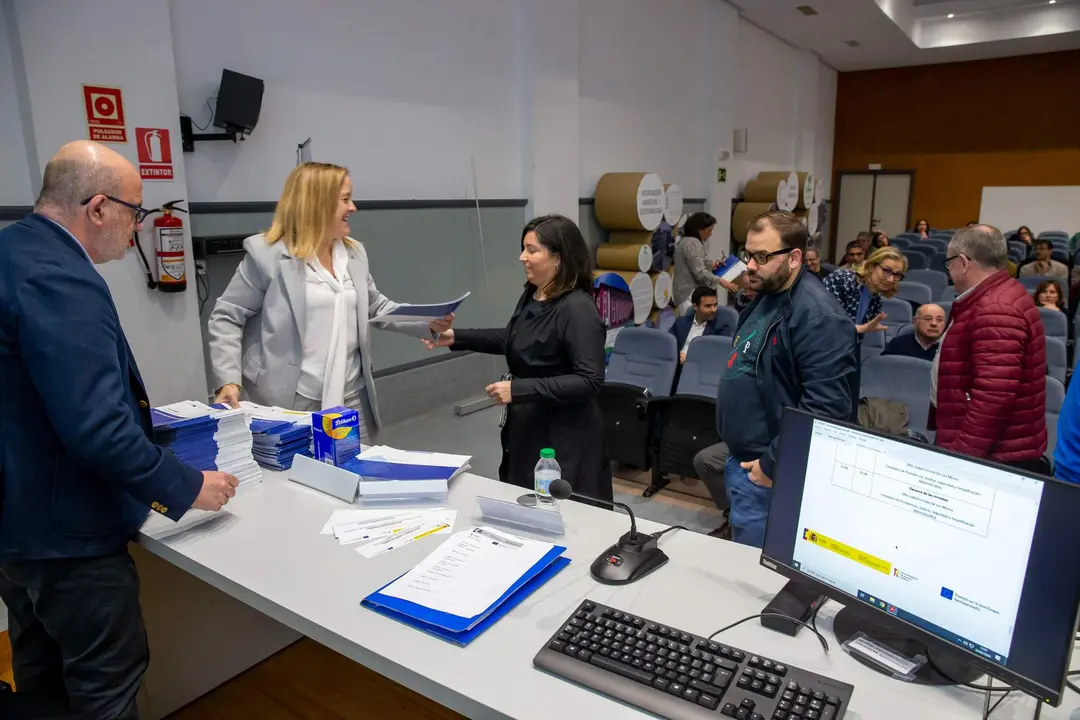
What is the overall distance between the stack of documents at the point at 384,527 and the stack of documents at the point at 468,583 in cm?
9

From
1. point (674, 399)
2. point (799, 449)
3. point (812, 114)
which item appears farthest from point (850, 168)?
point (799, 449)

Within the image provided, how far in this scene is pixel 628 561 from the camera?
159 centimetres

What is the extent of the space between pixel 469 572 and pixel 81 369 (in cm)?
90

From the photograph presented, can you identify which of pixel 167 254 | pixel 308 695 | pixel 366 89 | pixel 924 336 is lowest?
pixel 308 695

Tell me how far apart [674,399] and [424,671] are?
297 cm

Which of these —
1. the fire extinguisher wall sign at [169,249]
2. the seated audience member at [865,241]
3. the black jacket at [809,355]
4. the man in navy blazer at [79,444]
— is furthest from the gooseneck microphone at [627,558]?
the seated audience member at [865,241]

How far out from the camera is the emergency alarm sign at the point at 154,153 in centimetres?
Result: 317

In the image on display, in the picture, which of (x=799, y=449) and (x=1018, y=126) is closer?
(x=799, y=449)

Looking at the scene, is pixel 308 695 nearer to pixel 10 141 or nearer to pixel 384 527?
pixel 384 527

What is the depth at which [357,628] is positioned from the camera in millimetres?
1397

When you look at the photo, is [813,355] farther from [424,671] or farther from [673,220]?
[673,220]

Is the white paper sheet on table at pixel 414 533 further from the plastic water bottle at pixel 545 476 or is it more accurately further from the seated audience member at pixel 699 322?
the seated audience member at pixel 699 322

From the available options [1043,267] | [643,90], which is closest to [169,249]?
[643,90]

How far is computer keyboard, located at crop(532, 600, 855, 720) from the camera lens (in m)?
1.14
